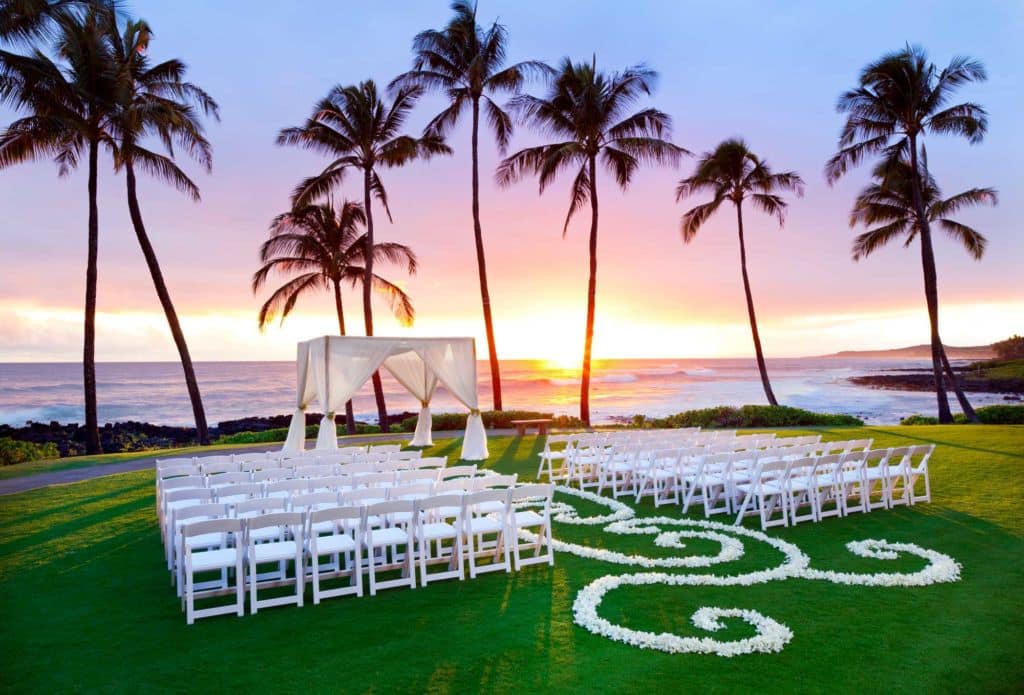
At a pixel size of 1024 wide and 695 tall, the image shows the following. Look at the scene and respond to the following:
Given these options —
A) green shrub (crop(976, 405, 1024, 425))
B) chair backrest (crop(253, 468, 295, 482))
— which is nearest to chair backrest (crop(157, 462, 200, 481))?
chair backrest (crop(253, 468, 295, 482))

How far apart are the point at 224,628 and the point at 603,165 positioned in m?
19.8

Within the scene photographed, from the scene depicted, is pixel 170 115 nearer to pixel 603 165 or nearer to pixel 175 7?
pixel 175 7

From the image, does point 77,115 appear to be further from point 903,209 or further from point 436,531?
point 903,209

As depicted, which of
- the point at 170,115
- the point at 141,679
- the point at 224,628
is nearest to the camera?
the point at 141,679

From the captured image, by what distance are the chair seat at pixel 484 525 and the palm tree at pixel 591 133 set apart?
591 inches

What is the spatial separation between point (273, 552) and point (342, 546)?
58 cm

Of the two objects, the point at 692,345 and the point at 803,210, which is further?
the point at 692,345

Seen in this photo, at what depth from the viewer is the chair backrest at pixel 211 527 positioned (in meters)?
4.96

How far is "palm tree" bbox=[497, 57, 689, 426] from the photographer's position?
21219 millimetres

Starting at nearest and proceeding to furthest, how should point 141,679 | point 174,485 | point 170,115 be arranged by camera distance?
point 141,679, point 174,485, point 170,115

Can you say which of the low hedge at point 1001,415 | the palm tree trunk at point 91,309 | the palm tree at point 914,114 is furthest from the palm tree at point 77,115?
the low hedge at point 1001,415

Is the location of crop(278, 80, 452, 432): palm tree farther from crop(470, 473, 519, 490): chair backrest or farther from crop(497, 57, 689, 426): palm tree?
crop(470, 473, 519, 490): chair backrest

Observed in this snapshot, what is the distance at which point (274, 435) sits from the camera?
808 inches

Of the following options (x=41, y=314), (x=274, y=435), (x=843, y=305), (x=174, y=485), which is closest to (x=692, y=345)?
(x=843, y=305)
